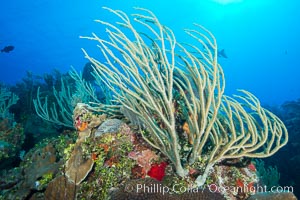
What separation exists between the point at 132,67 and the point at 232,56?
137283mm

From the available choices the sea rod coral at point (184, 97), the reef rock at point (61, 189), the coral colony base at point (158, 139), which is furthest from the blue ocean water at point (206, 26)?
the reef rock at point (61, 189)

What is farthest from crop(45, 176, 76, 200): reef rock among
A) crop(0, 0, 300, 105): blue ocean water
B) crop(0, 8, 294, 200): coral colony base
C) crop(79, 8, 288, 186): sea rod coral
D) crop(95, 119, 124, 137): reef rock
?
crop(0, 0, 300, 105): blue ocean water

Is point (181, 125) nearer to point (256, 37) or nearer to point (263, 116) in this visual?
point (263, 116)

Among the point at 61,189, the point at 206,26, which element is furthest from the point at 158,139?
the point at 206,26

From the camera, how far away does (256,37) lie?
118562 mm

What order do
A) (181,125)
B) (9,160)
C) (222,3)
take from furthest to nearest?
1. (222,3)
2. (9,160)
3. (181,125)

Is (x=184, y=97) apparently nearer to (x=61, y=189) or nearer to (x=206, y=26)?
(x=61, y=189)

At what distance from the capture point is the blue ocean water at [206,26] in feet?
258

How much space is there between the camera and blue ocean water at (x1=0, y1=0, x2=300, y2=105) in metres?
78.8

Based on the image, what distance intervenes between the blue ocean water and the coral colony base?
6707cm

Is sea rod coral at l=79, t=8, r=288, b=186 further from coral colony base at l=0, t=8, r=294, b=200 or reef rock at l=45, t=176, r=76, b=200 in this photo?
reef rock at l=45, t=176, r=76, b=200

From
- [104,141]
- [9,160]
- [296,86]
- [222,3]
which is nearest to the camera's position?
[104,141]

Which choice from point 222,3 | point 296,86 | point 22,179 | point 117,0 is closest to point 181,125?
point 22,179

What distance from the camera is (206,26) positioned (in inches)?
3836
